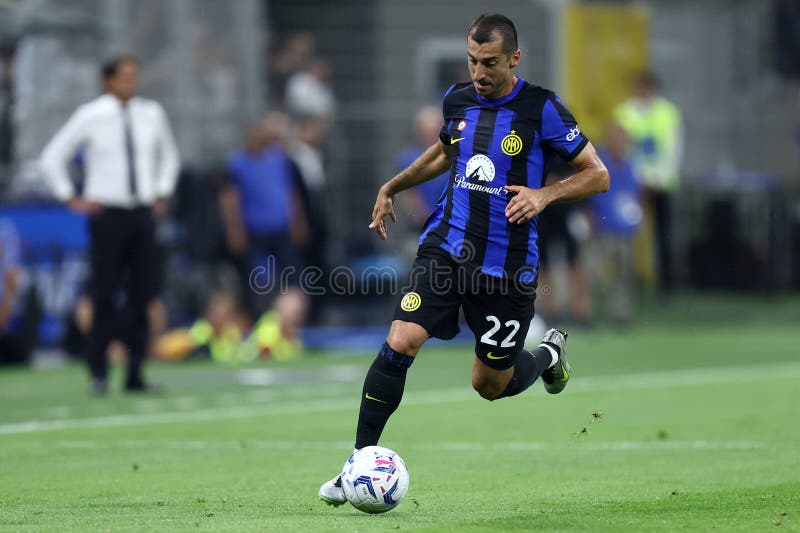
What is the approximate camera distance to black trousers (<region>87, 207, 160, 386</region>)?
13500 mm

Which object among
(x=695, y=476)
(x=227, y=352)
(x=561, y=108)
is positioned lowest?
(x=227, y=352)

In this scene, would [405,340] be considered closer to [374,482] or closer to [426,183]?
[374,482]

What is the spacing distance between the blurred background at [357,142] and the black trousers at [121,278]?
277cm

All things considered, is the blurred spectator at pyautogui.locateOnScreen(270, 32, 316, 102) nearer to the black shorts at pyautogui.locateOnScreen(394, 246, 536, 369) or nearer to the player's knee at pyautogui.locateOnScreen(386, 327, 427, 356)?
the black shorts at pyautogui.locateOnScreen(394, 246, 536, 369)

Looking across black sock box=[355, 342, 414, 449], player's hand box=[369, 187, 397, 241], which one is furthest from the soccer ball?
player's hand box=[369, 187, 397, 241]

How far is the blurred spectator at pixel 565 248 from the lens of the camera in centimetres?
1959

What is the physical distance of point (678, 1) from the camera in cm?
2620

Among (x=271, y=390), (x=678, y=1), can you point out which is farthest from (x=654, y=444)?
(x=678, y=1)

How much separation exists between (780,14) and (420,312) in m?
17.2

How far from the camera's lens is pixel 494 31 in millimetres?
7477

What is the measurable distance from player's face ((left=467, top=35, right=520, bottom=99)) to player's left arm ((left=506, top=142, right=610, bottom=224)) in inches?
19.0

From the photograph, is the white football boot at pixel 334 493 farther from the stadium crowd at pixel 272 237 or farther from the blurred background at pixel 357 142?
the stadium crowd at pixel 272 237

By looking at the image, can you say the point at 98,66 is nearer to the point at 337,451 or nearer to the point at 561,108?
→ the point at 337,451

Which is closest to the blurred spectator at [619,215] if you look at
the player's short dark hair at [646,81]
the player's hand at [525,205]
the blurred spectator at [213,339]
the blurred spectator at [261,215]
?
the player's short dark hair at [646,81]
